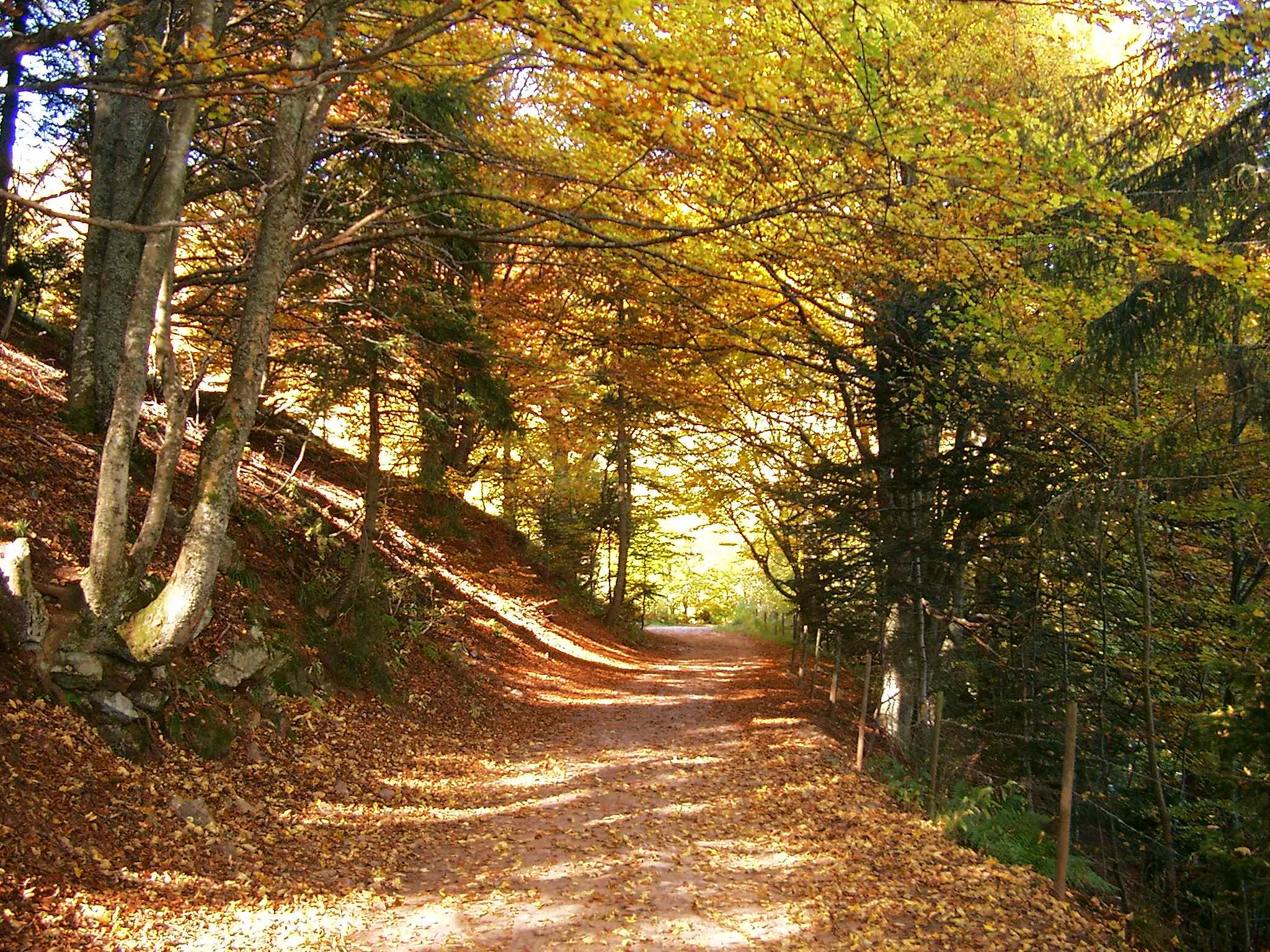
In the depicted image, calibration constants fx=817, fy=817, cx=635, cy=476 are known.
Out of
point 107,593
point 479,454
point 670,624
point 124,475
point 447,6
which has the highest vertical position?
point 447,6

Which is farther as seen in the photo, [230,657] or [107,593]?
[230,657]

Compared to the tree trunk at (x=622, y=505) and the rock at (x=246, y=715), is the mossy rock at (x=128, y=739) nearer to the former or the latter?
the rock at (x=246, y=715)

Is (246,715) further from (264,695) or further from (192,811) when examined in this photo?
(192,811)

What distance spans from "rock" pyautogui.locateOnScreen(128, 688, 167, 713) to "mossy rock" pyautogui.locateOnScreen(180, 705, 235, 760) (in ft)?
0.71

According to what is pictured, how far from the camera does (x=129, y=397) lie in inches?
219

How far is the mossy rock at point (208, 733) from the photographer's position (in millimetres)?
6004

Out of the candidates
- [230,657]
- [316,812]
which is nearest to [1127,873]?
[316,812]

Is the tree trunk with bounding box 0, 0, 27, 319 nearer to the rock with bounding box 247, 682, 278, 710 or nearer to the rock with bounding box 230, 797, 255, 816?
the rock with bounding box 247, 682, 278, 710

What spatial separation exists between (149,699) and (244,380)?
2.42 m

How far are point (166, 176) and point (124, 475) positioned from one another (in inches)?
82.7

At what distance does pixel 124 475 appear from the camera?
5527 mm

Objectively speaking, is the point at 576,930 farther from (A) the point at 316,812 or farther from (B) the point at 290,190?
(B) the point at 290,190

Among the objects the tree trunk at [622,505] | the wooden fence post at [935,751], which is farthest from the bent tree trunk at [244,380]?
the tree trunk at [622,505]

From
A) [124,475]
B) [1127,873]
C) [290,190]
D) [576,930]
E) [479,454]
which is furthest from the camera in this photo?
[479,454]
